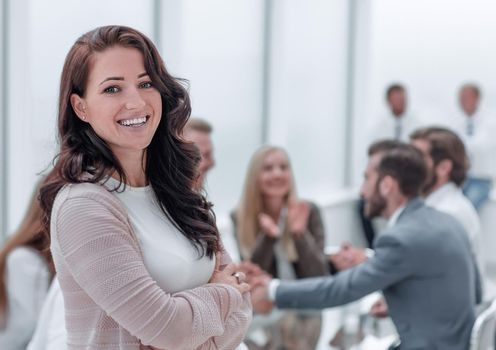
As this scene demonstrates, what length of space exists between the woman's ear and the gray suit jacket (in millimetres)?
1525

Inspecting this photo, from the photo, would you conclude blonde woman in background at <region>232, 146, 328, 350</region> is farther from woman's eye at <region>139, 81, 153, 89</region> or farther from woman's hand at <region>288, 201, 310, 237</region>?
woman's eye at <region>139, 81, 153, 89</region>

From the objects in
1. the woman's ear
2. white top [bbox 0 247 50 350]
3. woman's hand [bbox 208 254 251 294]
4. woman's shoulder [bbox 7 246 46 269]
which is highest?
the woman's ear

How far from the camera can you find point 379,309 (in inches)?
125

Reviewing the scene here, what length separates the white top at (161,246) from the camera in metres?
1.46

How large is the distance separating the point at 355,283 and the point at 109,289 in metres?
1.61

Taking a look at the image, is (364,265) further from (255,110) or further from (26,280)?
(255,110)

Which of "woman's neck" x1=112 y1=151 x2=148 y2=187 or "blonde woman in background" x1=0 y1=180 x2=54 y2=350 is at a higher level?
"woman's neck" x1=112 y1=151 x2=148 y2=187

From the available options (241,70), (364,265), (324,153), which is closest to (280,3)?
(241,70)

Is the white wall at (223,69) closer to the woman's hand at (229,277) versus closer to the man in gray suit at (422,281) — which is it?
the man in gray suit at (422,281)

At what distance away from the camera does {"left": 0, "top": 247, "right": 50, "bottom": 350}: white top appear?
2.52m

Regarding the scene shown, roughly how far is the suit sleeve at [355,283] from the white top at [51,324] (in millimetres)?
1060

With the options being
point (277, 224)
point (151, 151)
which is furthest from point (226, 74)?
point (151, 151)

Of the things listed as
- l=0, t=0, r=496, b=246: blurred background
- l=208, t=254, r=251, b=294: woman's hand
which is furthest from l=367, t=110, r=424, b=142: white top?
l=208, t=254, r=251, b=294: woman's hand

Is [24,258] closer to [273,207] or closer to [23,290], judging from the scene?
[23,290]
